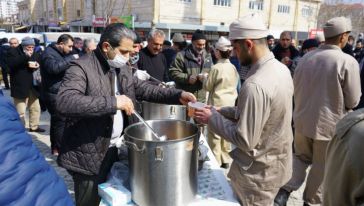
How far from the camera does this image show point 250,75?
74.2 inches

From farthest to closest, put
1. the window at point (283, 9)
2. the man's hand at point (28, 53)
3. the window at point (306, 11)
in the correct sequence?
the window at point (306, 11)
the window at point (283, 9)
the man's hand at point (28, 53)

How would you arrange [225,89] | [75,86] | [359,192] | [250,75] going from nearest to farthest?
[359,192] → [75,86] → [250,75] → [225,89]

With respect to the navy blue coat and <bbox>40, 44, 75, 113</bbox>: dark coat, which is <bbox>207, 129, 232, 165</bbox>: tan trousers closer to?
<bbox>40, 44, 75, 113</bbox>: dark coat

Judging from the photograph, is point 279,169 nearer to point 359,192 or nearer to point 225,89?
point 359,192

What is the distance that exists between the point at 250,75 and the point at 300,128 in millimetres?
1558

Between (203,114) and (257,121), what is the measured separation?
1.20 feet

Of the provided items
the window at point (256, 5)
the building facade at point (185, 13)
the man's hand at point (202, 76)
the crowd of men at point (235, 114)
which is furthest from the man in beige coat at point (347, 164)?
the window at point (256, 5)

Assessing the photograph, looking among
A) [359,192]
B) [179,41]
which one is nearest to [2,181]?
[359,192]

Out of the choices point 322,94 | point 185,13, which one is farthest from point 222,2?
point 322,94

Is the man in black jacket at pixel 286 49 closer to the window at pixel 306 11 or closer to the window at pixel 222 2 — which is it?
the window at pixel 222 2

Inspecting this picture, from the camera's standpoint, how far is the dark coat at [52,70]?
428 centimetres

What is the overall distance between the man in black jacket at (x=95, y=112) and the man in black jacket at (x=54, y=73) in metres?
2.51

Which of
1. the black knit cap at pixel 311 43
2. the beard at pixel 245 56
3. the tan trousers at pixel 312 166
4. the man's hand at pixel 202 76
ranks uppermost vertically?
the black knit cap at pixel 311 43

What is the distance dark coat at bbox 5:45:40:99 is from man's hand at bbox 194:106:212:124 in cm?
459
